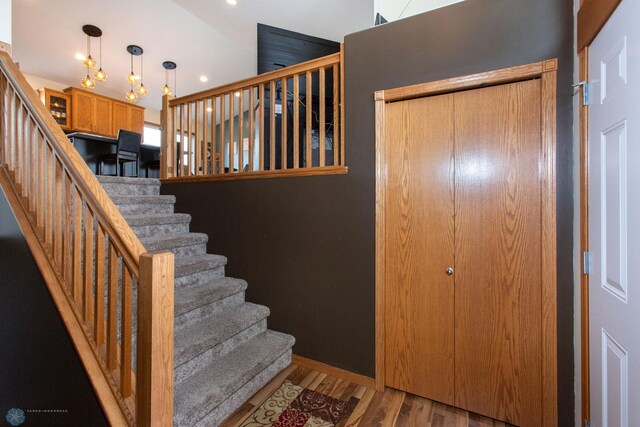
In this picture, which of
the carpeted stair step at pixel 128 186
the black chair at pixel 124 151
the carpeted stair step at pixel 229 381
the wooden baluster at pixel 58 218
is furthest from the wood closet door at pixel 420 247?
the black chair at pixel 124 151

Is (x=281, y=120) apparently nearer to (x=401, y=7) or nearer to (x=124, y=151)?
(x=401, y=7)

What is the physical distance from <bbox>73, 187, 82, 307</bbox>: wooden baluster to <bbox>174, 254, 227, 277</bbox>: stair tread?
2.45 feet

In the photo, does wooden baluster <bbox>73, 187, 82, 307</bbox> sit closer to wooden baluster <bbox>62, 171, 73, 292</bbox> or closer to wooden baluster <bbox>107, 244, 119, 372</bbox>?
wooden baluster <bbox>62, 171, 73, 292</bbox>

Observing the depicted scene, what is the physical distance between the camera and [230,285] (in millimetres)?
2424

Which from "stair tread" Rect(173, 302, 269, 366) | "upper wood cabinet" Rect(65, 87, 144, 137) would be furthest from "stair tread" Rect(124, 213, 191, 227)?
"upper wood cabinet" Rect(65, 87, 144, 137)

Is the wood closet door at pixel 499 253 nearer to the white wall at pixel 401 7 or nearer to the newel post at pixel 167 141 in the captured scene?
the white wall at pixel 401 7

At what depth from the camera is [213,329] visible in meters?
2.01

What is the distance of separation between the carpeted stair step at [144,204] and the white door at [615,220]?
3.27m

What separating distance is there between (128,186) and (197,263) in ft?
4.41

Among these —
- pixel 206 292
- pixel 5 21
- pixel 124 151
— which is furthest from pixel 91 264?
pixel 124 151

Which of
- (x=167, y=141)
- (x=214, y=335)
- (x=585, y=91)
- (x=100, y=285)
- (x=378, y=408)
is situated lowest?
(x=378, y=408)

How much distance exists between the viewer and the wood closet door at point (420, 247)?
1.84m

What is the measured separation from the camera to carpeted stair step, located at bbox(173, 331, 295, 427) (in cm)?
157

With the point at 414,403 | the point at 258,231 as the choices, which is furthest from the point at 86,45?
the point at 414,403
